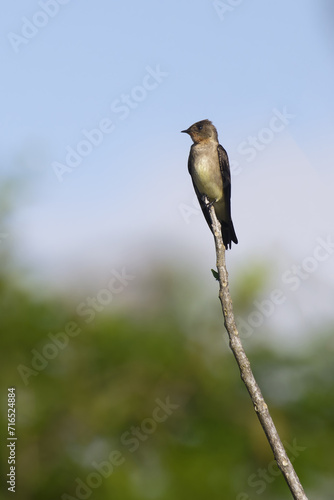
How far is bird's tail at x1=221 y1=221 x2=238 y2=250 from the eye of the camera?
8533 millimetres

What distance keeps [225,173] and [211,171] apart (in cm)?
21

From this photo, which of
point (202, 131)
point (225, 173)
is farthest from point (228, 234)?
point (202, 131)

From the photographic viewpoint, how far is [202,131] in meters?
9.02

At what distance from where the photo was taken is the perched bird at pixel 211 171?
8.80 metres

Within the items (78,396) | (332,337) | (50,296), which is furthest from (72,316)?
(332,337)

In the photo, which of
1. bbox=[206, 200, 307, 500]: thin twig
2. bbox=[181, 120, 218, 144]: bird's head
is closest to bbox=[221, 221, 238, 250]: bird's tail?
bbox=[181, 120, 218, 144]: bird's head

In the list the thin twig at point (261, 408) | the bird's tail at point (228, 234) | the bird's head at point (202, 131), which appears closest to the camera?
the thin twig at point (261, 408)

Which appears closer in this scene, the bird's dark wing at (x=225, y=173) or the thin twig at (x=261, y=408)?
the thin twig at (x=261, y=408)

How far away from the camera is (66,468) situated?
34.0ft

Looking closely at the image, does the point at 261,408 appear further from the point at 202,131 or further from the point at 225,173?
the point at 202,131

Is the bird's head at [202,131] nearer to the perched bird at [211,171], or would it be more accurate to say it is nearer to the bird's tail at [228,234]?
the perched bird at [211,171]

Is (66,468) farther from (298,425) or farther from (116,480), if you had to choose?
(298,425)

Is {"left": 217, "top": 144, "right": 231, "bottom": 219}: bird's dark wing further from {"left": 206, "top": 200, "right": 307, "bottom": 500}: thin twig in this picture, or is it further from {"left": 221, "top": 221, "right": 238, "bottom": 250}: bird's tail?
{"left": 206, "top": 200, "right": 307, "bottom": 500}: thin twig

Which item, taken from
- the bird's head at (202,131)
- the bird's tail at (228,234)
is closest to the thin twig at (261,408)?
the bird's tail at (228,234)
